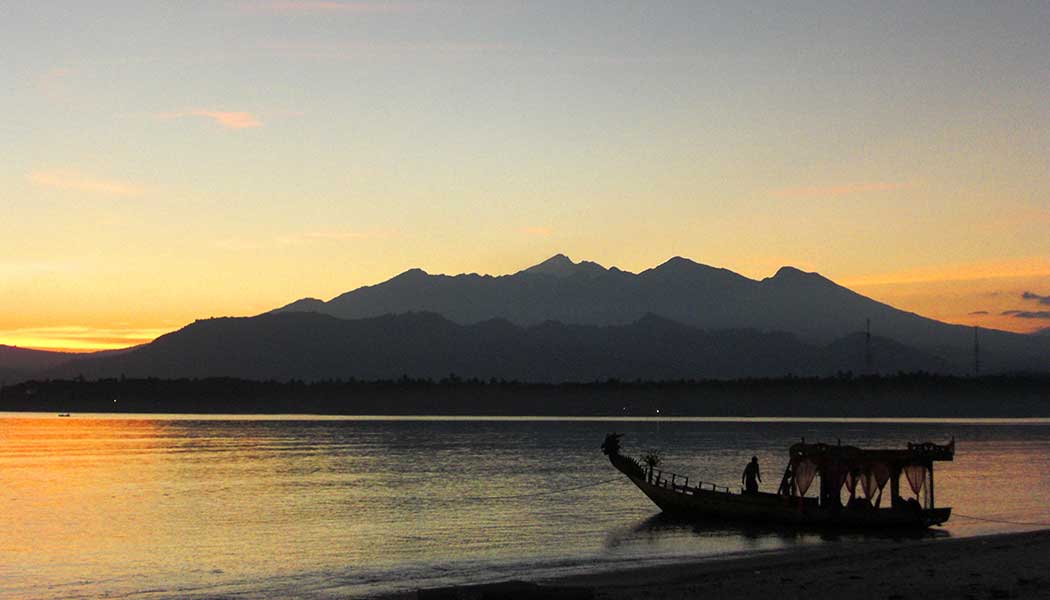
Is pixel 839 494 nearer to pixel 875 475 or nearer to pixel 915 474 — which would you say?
pixel 875 475

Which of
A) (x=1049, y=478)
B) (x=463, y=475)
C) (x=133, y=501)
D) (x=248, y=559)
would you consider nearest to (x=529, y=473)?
(x=463, y=475)

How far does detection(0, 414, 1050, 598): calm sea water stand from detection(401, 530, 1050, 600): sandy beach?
12.2 feet

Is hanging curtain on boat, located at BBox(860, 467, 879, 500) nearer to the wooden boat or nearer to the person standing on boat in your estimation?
the wooden boat

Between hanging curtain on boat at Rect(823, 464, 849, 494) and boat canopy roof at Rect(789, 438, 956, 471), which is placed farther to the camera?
hanging curtain on boat at Rect(823, 464, 849, 494)

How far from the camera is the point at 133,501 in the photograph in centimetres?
6675

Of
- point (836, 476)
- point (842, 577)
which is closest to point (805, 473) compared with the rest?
A: point (836, 476)

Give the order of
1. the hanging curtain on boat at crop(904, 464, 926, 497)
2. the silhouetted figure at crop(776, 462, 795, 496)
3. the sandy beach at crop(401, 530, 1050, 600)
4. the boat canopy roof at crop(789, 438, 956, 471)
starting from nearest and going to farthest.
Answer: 1. the sandy beach at crop(401, 530, 1050, 600)
2. the boat canopy roof at crop(789, 438, 956, 471)
3. the hanging curtain on boat at crop(904, 464, 926, 497)
4. the silhouetted figure at crop(776, 462, 795, 496)

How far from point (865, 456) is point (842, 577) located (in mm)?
19166

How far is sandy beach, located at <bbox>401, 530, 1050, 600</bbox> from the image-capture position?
1065 inches

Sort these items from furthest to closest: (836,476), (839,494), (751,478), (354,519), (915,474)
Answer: (354,519)
(751,478)
(836,476)
(915,474)
(839,494)

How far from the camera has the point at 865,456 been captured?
4869cm

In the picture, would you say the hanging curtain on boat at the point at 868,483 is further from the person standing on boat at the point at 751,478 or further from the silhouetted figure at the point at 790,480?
the person standing on boat at the point at 751,478

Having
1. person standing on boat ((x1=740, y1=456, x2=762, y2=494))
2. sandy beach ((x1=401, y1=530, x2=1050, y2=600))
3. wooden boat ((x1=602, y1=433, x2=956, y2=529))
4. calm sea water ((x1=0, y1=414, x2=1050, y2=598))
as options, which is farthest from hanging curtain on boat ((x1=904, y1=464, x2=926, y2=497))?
sandy beach ((x1=401, y1=530, x2=1050, y2=600))

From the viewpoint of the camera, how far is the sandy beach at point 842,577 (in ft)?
88.7
